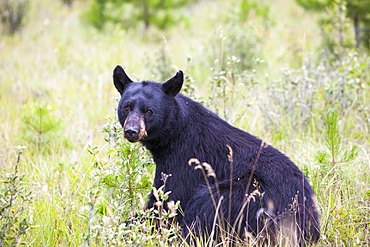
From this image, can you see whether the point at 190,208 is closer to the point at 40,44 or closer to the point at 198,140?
the point at 198,140

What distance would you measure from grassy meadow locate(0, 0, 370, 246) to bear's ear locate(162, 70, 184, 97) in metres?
0.57

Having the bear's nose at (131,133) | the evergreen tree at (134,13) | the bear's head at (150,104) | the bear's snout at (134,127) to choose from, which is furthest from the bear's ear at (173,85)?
the evergreen tree at (134,13)

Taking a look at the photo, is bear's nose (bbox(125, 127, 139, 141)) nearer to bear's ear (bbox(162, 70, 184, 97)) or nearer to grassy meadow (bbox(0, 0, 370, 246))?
grassy meadow (bbox(0, 0, 370, 246))

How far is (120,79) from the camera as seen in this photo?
3.79m

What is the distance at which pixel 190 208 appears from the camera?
3.34 metres

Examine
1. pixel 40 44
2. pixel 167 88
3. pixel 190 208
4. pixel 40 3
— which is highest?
pixel 40 3

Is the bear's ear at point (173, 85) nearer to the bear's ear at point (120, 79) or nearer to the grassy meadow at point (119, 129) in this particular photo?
the bear's ear at point (120, 79)

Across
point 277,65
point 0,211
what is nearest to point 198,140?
point 0,211

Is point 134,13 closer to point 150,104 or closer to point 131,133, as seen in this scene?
point 150,104

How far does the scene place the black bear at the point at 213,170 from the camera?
302 cm

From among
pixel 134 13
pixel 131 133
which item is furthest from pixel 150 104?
pixel 134 13

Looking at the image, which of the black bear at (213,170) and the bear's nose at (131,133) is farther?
the bear's nose at (131,133)

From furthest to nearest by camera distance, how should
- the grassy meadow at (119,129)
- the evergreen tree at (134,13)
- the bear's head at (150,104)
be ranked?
1. the evergreen tree at (134,13)
2. the bear's head at (150,104)
3. the grassy meadow at (119,129)

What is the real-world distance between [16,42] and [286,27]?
7764 mm
